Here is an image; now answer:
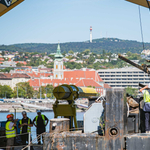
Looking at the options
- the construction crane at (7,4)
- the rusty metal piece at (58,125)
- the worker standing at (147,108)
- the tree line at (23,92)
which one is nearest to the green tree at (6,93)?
the tree line at (23,92)

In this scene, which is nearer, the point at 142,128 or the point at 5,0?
the point at 142,128

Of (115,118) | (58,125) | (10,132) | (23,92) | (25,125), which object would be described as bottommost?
(10,132)

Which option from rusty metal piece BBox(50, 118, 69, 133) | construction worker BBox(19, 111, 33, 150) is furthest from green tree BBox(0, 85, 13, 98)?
rusty metal piece BBox(50, 118, 69, 133)

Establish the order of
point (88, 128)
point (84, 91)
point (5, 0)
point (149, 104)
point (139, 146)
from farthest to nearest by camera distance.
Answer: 1. point (84, 91)
2. point (5, 0)
3. point (88, 128)
4. point (149, 104)
5. point (139, 146)

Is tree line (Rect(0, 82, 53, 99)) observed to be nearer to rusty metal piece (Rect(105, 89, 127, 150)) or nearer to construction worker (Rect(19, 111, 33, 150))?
construction worker (Rect(19, 111, 33, 150))

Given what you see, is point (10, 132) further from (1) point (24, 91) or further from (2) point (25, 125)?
(1) point (24, 91)

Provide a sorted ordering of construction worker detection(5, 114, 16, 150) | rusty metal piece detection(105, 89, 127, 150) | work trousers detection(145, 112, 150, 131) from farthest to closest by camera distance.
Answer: construction worker detection(5, 114, 16, 150), work trousers detection(145, 112, 150, 131), rusty metal piece detection(105, 89, 127, 150)

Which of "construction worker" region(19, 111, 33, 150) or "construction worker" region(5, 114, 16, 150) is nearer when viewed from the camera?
"construction worker" region(5, 114, 16, 150)

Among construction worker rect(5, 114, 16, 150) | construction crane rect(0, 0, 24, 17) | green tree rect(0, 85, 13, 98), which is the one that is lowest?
construction worker rect(5, 114, 16, 150)

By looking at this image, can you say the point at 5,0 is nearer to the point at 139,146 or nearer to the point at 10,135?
the point at 10,135

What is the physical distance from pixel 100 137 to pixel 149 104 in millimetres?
1351

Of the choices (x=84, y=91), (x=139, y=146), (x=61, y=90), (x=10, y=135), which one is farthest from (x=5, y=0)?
(x=139, y=146)

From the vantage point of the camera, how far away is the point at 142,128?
855 centimetres

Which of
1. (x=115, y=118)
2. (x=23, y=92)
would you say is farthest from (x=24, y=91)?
(x=115, y=118)
